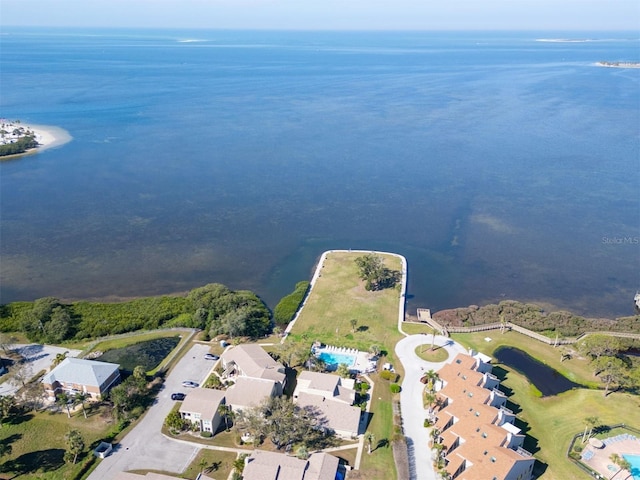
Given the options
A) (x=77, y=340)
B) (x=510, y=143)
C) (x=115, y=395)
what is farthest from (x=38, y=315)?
(x=510, y=143)

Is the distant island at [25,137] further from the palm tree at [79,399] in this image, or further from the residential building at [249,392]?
the residential building at [249,392]

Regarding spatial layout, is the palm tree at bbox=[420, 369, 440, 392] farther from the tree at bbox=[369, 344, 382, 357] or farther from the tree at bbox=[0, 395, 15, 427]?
the tree at bbox=[0, 395, 15, 427]

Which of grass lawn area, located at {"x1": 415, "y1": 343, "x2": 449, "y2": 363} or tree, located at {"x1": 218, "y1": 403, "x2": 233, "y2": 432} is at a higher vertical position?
tree, located at {"x1": 218, "y1": 403, "x2": 233, "y2": 432}

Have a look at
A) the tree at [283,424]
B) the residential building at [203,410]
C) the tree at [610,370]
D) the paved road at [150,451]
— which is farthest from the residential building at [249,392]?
the tree at [610,370]

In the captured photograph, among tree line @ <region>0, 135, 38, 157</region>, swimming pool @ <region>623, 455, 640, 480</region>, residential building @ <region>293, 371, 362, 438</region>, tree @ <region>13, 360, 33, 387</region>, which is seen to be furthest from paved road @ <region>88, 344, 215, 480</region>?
tree line @ <region>0, 135, 38, 157</region>

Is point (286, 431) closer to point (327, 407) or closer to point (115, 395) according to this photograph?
point (327, 407)

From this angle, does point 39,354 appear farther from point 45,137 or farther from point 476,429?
point 45,137
